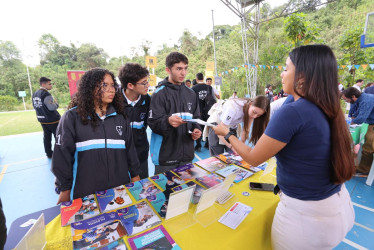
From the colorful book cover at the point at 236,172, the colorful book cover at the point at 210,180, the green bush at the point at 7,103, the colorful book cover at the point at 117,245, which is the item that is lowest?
the colorful book cover at the point at 236,172

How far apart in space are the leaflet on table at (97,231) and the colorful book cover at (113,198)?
0.08 meters

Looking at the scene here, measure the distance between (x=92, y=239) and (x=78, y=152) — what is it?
65 centimetres

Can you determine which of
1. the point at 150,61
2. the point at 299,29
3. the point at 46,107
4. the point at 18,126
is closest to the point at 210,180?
the point at 46,107

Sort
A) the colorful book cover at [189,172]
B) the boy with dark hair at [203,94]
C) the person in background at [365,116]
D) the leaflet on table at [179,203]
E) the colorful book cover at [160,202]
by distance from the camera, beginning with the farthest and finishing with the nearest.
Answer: the boy with dark hair at [203,94]
the person in background at [365,116]
the colorful book cover at [189,172]
the colorful book cover at [160,202]
the leaflet on table at [179,203]

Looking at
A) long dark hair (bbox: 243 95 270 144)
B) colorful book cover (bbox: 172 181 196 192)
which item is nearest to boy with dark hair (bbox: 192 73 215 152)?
long dark hair (bbox: 243 95 270 144)

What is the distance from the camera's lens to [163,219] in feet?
3.49

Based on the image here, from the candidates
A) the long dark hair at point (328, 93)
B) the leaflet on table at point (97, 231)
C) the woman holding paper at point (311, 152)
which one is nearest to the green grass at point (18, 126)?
the leaflet on table at point (97, 231)

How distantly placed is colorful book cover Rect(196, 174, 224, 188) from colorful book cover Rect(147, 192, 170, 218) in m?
0.32

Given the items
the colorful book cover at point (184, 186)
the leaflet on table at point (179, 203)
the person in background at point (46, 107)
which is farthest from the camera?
the person in background at point (46, 107)

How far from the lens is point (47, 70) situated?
77.7 ft

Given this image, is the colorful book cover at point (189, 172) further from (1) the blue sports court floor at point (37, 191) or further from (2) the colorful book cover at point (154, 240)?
(1) the blue sports court floor at point (37, 191)

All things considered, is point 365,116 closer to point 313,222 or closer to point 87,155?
point 313,222

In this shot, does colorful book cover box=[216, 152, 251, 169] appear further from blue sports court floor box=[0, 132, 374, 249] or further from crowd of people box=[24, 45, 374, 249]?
blue sports court floor box=[0, 132, 374, 249]

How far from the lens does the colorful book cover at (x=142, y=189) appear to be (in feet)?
4.26
